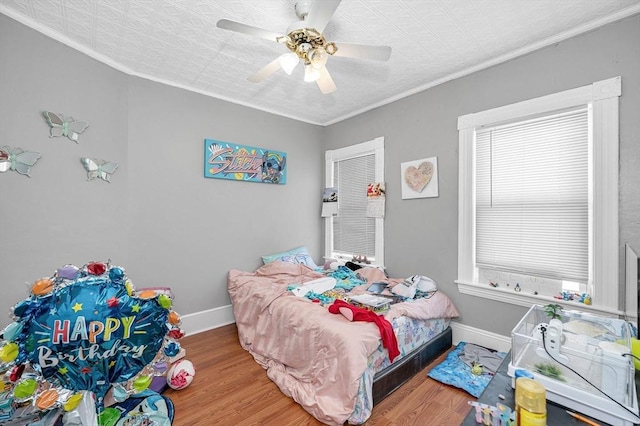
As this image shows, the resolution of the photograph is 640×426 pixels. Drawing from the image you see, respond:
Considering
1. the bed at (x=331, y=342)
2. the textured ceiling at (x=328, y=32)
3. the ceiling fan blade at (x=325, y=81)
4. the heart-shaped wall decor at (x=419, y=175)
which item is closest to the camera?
the bed at (x=331, y=342)

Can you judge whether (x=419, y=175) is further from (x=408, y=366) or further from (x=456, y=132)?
(x=408, y=366)

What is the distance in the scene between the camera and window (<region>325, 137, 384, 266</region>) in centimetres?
342

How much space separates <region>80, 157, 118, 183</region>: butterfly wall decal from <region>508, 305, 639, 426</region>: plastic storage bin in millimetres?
3185

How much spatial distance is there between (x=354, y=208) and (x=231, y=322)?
2.13 meters

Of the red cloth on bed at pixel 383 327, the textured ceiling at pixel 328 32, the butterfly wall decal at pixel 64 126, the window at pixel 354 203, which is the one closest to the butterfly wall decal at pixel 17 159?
the butterfly wall decal at pixel 64 126

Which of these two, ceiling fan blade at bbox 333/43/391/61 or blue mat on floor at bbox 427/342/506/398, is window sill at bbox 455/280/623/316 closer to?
blue mat on floor at bbox 427/342/506/398

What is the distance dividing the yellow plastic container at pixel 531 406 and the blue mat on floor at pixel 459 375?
134 centimetres

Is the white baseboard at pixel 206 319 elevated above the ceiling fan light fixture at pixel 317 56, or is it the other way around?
the ceiling fan light fixture at pixel 317 56

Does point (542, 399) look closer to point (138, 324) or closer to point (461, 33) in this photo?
point (138, 324)

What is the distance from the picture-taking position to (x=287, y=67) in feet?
6.11

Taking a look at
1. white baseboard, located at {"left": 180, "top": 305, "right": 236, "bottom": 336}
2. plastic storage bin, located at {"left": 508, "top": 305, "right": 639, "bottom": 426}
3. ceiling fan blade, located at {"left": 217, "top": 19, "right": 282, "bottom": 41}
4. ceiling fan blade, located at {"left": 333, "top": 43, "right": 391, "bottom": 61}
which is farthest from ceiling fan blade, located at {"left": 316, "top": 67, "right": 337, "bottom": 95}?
white baseboard, located at {"left": 180, "top": 305, "right": 236, "bottom": 336}

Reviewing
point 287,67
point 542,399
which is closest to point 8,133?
point 287,67

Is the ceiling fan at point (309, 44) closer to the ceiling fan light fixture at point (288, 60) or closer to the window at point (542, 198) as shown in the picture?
the ceiling fan light fixture at point (288, 60)

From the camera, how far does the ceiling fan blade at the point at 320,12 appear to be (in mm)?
1399
